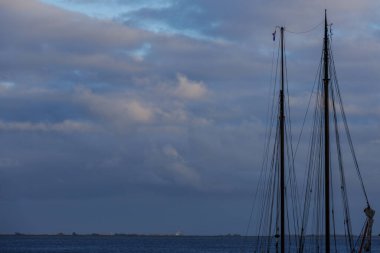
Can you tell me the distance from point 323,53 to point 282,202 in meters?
15.7

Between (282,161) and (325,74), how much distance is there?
1384 cm

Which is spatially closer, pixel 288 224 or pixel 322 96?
pixel 322 96

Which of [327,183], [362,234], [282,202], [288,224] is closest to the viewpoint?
[327,183]

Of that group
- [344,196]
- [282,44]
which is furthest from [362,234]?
[282,44]

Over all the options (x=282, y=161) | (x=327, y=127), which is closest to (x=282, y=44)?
(x=282, y=161)

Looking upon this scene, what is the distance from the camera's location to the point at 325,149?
198 feet

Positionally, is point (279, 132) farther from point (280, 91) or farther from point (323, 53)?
point (323, 53)

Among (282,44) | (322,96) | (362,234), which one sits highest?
(282,44)

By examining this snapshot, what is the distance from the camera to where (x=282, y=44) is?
245 ft

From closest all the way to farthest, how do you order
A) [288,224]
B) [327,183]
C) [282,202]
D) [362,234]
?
1. [327,183]
2. [362,234]
3. [282,202]
4. [288,224]

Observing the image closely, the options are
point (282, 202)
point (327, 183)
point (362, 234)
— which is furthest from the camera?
point (282, 202)

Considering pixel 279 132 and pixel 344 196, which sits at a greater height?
pixel 279 132

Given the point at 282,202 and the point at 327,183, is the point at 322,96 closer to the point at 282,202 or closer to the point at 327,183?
the point at 327,183

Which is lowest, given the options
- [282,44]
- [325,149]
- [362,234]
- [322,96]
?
[362,234]
